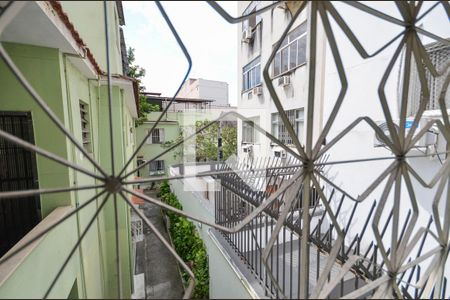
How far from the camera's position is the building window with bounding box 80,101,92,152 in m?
0.85

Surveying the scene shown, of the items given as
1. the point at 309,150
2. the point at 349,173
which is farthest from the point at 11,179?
the point at 349,173

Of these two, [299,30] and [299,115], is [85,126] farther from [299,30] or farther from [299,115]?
[299,30]

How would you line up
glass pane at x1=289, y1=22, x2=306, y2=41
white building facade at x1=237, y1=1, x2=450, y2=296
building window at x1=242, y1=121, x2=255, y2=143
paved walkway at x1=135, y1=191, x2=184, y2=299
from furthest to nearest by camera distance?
1. glass pane at x1=289, y1=22, x2=306, y2=41
2. white building facade at x1=237, y1=1, x2=450, y2=296
3. building window at x1=242, y1=121, x2=255, y2=143
4. paved walkway at x1=135, y1=191, x2=184, y2=299

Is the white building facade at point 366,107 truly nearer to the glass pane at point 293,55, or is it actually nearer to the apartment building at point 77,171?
the apartment building at point 77,171

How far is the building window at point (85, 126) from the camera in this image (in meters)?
0.85

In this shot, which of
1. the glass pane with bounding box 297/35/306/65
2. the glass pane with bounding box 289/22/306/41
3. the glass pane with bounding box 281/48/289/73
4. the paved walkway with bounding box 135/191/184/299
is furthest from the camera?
the glass pane with bounding box 281/48/289/73

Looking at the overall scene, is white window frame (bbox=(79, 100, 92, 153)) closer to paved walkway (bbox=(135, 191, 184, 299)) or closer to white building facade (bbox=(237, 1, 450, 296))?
paved walkway (bbox=(135, 191, 184, 299))

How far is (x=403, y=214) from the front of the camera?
9.60 ft

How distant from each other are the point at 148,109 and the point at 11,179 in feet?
6.20

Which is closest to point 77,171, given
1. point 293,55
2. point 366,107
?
point 366,107

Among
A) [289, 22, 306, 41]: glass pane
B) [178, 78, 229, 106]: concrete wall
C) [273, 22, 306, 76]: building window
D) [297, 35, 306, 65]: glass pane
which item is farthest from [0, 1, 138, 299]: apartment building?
[273, 22, 306, 76]: building window

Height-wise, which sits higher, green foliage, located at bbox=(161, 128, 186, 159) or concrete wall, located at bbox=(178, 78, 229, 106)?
concrete wall, located at bbox=(178, 78, 229, 106)

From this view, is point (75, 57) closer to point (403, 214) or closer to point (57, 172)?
point (57, 172)

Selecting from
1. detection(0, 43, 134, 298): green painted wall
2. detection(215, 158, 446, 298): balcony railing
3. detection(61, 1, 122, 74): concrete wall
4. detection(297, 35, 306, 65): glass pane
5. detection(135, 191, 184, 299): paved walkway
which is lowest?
detection(215, 158, 446, 298): balcony railing
